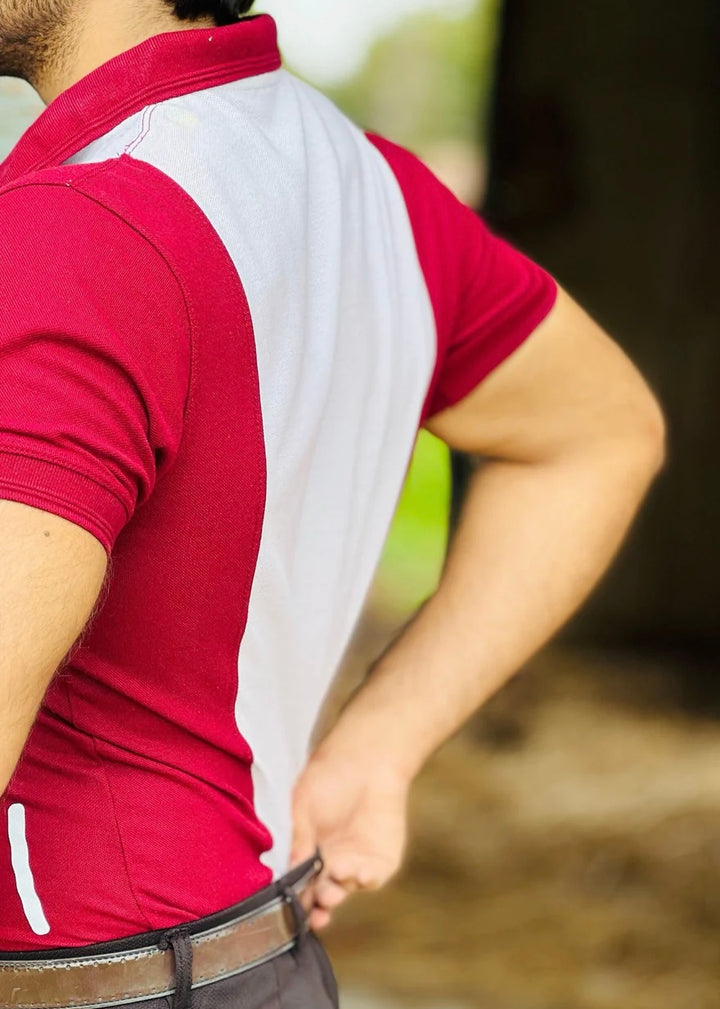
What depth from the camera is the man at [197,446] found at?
708 mm

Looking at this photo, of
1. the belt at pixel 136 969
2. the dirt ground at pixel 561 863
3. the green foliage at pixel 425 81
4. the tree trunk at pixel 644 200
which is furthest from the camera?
the green foliage at pixel 425 81

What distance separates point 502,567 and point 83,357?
0.67m

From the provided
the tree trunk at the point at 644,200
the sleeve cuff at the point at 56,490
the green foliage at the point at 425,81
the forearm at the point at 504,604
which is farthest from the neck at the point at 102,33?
the green foliage at the point at 425,81

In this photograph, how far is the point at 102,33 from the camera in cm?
92

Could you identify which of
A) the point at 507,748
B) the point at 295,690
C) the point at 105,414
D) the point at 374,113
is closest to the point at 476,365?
the point at 295,690

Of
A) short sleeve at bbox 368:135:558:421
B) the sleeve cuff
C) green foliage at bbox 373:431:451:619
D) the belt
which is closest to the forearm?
short sleeve at bbox 368:135:558:421

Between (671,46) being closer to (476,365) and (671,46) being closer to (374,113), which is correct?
(374,113)

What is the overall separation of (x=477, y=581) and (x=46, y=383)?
69cm

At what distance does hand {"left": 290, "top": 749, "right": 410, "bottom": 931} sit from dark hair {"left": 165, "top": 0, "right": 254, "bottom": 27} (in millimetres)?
653

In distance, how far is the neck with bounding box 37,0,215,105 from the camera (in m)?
0.92

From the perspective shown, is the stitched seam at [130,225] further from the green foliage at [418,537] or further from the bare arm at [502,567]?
the green foliage at [418,537]

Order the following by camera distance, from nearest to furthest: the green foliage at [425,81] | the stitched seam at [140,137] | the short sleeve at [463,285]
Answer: the stitched seam at [140,137]
the short sleeve at [463,285]
the green foliage at [425,81]

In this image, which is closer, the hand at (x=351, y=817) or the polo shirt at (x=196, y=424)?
the polo shirt at (x=196, y=424)

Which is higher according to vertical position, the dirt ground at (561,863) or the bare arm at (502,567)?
the bare arm at (502,567)
